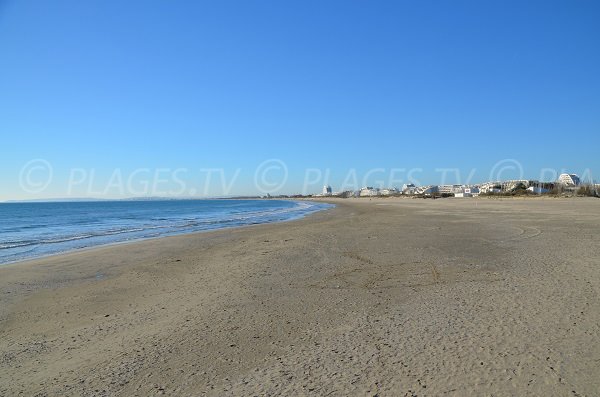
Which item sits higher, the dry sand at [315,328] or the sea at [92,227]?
the dry sand at [315,328]

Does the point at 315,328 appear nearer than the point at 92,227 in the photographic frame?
Yes

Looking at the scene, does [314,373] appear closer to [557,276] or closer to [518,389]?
[518,389]

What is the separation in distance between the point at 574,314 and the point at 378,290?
290 cm

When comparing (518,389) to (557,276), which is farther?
(557,276)

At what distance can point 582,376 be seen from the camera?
3.52 m

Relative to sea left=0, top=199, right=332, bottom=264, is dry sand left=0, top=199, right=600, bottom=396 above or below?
above

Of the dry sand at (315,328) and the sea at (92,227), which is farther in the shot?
the sea at (92,227)

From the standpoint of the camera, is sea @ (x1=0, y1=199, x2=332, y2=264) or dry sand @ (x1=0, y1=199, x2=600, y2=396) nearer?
dry sand @ (x1=0, y1=199, x2=600, y2=396)

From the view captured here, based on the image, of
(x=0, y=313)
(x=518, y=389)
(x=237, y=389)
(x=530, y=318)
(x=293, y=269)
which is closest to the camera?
(x=518, y=389)

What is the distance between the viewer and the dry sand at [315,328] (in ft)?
12.0

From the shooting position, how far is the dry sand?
3.67 meters

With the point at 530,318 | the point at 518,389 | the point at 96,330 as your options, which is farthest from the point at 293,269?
the point at 518,389

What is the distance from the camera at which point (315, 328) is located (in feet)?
16.6

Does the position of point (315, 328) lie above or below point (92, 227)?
above
